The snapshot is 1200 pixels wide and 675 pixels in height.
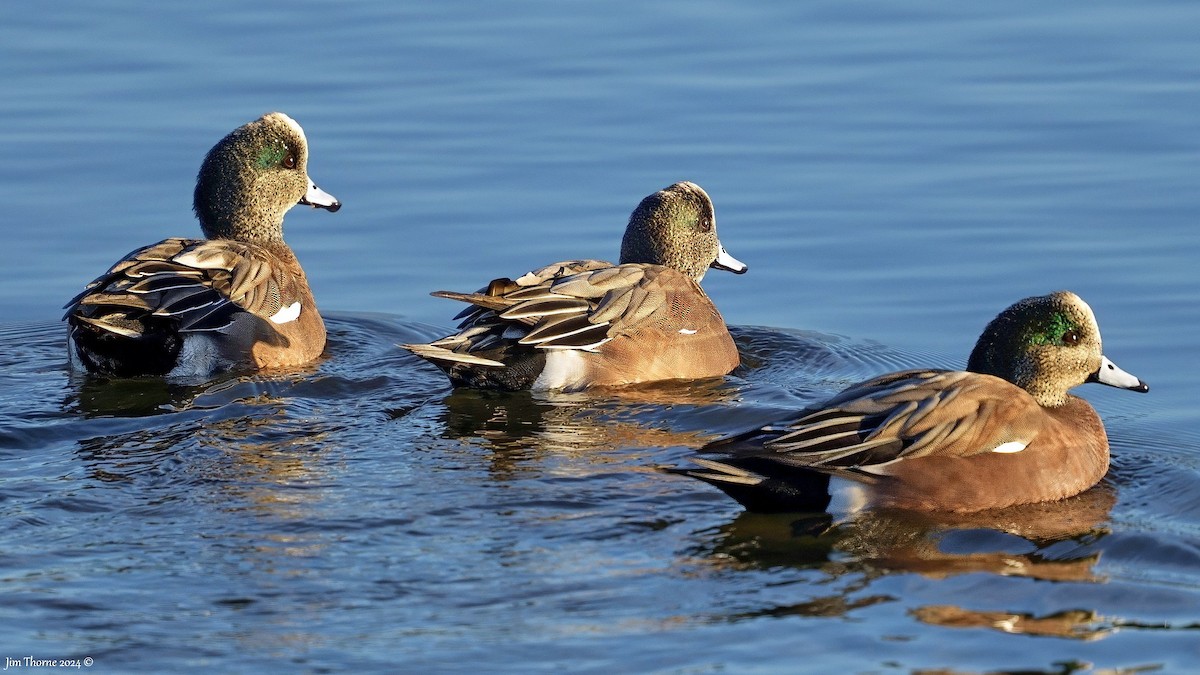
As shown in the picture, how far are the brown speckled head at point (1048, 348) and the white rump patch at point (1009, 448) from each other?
2.17 ft

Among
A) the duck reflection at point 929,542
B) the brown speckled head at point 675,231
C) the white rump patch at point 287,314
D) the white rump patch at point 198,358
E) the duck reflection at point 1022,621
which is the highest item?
the brown speckled head at point 675,231

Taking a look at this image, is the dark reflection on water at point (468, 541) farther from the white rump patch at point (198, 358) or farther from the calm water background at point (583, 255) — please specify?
the white rump patch at point (198, 358)

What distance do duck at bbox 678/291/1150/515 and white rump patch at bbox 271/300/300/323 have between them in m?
2.93

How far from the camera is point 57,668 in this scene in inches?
204

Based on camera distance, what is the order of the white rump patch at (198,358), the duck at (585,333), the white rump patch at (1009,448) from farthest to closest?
1. the white rump patch at (198,358)
2. the duck at (585,333)
3. the white rump patch at (1009,448)

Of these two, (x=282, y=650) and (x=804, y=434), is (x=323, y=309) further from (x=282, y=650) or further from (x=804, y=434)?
(x=282, y=650)

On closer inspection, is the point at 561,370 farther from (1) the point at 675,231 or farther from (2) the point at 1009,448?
(2) the point at 1009,448

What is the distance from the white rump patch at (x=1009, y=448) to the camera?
6.97 meters

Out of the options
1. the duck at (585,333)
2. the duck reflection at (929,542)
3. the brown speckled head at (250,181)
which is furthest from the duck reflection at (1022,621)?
the brown speckled head at (250,181)

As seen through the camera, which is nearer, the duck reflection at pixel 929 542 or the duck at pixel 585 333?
the duck reflection at pixel 929 542

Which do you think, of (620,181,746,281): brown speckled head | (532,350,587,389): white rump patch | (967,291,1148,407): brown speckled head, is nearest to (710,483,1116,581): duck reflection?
(967,291,1148,407): brown speckled head

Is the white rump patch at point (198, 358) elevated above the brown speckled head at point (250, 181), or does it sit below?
below

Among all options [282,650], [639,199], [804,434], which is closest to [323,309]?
[639,199]

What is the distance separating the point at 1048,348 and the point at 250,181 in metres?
4.76
